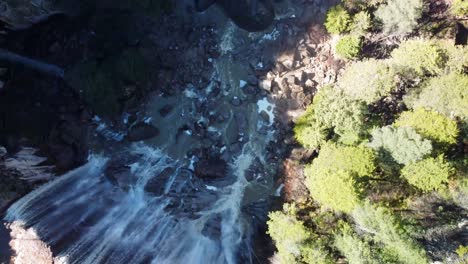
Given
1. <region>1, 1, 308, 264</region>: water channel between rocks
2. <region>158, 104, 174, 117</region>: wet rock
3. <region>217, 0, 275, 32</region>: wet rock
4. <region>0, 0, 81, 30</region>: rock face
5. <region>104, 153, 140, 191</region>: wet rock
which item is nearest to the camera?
<region>0, 0, 81, 30</region>: rock face

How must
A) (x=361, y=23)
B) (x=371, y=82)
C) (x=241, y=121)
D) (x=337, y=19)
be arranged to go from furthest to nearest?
(x=241, y=121)
(x=337, y=19)
(x=361, y=23)
(x=371, y=82)

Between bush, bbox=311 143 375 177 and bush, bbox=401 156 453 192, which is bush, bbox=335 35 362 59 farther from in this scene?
bush, bbox=401 156 453 192

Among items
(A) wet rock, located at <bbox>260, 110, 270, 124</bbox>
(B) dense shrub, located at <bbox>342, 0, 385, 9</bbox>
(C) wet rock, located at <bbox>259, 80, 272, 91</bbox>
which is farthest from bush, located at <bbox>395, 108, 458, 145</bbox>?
(C) wet rock, located at <bbox>259, 80, 272, 91</bbox>

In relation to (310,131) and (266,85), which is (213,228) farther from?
(266,85)

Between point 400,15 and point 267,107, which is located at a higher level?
point 400,15

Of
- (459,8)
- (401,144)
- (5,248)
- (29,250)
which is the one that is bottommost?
(5,248)

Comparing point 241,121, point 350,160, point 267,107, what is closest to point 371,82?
point 350,160

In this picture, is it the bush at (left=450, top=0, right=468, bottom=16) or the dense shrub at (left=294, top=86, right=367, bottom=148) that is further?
the bush at (left=450, top=0, right=468, bottom=16)
